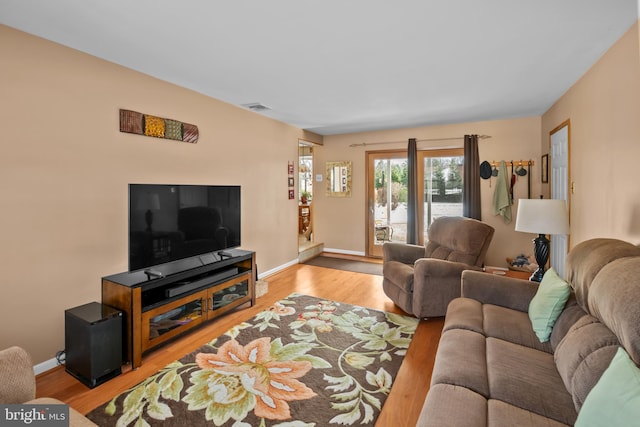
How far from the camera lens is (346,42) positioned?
234 centimetres

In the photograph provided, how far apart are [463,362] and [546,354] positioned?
530 mm

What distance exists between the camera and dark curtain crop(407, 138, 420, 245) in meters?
5.36

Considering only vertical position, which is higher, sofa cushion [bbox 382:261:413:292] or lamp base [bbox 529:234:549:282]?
lamp base [bbox 529:234:549:282]

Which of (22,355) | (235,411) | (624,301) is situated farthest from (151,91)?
(624,301)

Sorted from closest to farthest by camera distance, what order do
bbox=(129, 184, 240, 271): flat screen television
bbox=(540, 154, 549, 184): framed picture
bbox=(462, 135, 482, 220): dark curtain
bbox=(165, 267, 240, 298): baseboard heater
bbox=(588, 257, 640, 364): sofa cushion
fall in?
bbox=(588, 257, 640, 364): sofa cushion, bbox=(129, 184, 240, 271): flat screen television, bbox=(165, 267, 240, 298): baseboard heater, bbox=(540, 154, 549, 184): framed picture, bbox=(462, 135, 482, 220): dark curtain

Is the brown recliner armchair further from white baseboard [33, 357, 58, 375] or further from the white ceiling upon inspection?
white baseboard [33, 357, 58, 375]

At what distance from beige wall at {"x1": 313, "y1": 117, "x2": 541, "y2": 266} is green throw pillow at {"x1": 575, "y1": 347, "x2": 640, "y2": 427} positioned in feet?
13.8

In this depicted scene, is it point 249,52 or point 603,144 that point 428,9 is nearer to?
point 249,52

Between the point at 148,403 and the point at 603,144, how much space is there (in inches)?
151

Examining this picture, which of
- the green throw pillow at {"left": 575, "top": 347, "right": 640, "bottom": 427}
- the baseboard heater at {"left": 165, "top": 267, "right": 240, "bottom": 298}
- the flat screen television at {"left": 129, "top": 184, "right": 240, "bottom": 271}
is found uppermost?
the flat screen television at {"left": 129, "top": 184, "right": 240, "bottom": 271}

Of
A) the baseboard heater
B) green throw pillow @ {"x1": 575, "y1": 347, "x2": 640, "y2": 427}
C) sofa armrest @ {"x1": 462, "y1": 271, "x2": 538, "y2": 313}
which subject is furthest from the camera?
the baseboard heater

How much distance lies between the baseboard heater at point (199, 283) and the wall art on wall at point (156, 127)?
4.74 feet

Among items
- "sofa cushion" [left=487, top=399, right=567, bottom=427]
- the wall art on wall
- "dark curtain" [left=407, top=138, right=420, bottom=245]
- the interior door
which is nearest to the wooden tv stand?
the wall art on wall

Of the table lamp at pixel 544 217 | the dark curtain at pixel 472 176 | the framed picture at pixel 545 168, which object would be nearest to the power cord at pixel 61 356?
the table lamp at pixel 544 217
